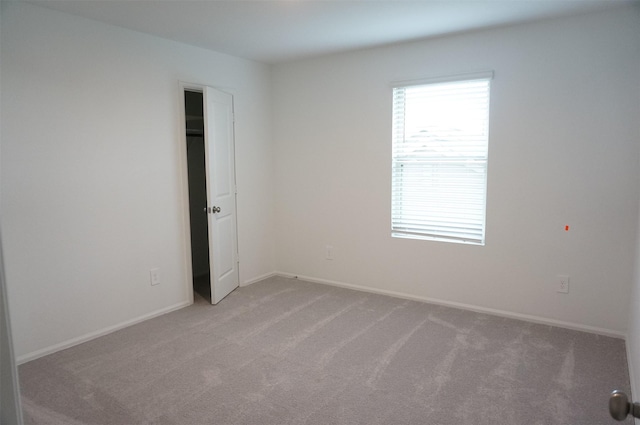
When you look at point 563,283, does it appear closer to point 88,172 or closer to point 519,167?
point 519,167

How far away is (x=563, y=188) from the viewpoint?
336 cm

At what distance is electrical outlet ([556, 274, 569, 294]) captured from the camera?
340cm

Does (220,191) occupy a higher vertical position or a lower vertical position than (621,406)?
higher

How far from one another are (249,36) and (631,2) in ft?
9.56

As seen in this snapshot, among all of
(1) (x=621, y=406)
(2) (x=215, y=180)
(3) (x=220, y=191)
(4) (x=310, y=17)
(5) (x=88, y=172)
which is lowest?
(1) (x=621, y=406)

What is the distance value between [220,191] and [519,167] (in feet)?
9.08

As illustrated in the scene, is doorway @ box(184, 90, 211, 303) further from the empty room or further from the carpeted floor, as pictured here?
the carpeted floor

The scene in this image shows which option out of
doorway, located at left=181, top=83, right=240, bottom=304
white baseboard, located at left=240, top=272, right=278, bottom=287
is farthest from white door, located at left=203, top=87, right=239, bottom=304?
white baseboard, located at left=240, top=272, right=278, bottom=287

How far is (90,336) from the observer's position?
331 cm

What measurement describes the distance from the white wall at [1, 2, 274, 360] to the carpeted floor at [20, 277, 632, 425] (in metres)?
0.36

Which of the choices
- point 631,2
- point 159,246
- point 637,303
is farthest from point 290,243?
point 631,2

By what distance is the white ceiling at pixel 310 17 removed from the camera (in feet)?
9.57

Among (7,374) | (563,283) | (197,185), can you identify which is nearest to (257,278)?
(197,185)

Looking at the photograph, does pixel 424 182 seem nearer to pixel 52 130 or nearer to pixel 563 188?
pixel 563 188
